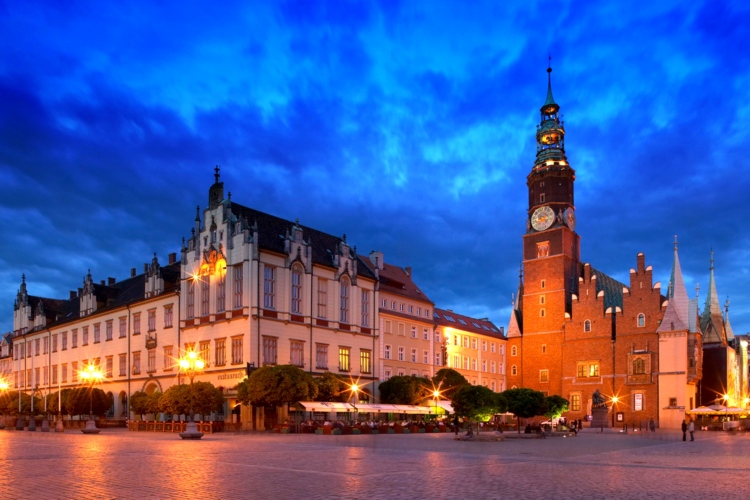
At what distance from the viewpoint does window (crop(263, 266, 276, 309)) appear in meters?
57.0

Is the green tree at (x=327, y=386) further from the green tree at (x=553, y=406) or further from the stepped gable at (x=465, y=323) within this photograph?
the stepped gable at (x=465, y=323)

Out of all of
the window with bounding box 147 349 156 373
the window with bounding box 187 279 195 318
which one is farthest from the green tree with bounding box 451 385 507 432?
→ the window with bounding box 147 349 156 373

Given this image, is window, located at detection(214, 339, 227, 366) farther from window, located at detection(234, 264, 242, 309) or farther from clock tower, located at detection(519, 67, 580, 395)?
clock tower, located at detection(519, 67, 580, 395)

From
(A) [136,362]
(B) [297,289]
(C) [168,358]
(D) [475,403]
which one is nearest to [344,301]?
(B) [297,289]

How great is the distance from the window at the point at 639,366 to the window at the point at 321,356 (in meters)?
37.9

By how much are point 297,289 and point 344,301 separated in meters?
6.79

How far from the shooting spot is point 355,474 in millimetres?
19922

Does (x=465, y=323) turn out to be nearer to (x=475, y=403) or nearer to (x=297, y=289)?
(x=297, y=289)

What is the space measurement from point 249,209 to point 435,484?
4685 centimetres

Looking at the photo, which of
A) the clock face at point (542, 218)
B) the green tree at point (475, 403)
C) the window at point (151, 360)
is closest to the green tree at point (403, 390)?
the green tree at point (475, 403)

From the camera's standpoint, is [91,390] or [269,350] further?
[91,390]

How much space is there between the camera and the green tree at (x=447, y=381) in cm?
7131

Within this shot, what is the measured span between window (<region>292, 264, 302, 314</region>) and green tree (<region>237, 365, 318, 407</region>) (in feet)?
29.1

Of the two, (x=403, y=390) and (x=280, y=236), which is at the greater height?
(x=280, y=236)
